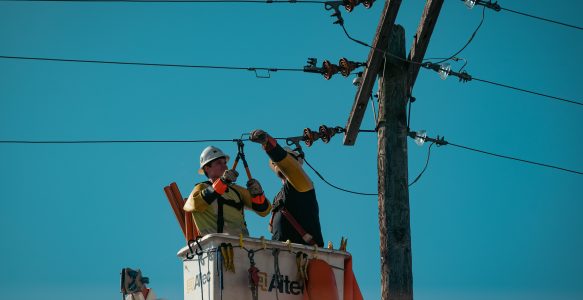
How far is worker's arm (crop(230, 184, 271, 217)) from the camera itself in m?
14.9

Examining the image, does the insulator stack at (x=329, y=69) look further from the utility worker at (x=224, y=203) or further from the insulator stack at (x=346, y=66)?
the utility worker at (x=224, y=203)

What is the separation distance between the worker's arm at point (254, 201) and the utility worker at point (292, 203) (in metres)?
0.35

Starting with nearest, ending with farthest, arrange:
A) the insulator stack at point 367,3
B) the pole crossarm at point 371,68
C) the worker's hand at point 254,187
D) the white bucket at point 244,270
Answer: the white bucket at point 244,270
the worker's hand at point 254,187
the pole crossarm at point 371,68
the insulator stack at point 367,3

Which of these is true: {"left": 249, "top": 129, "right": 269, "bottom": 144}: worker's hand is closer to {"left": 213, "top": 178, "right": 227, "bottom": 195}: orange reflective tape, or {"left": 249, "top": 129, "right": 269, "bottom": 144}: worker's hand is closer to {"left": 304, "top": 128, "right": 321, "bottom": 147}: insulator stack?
{"left": 213, "top": 178, "right": 227, "bottom": 195}: orange reflective tape

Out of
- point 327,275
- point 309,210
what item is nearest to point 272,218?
point 309,210

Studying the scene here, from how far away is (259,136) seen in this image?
15.0m

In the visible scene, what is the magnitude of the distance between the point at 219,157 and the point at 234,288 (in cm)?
216

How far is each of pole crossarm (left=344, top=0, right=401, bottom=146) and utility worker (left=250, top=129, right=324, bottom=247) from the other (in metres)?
1.91

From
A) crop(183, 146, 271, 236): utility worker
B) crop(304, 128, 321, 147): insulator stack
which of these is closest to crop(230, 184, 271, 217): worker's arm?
crop(183, 146, 271, 236): utility worker

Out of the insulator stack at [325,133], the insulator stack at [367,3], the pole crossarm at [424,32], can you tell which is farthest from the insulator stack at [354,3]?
the insulator stack at [325,133]

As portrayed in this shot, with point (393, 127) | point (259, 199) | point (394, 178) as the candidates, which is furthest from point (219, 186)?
point (393, 127)

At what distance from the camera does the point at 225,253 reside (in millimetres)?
13586

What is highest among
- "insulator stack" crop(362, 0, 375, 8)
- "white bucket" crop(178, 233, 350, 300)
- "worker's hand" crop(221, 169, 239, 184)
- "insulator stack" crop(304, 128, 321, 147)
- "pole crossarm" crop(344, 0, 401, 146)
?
"insulator stack" crop(362, 0, 375, 8)

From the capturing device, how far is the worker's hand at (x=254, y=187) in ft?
48.7
